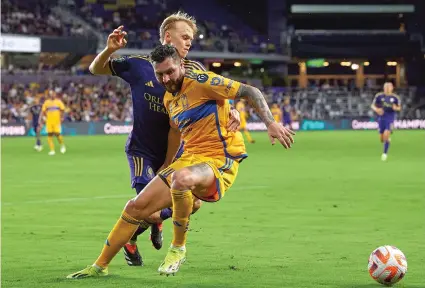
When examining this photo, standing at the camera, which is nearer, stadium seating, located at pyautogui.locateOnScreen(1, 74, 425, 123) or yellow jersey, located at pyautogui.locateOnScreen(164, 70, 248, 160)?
yellow jersey, located at pyautogui.locateOnScreen(164, 70, 248, 160)

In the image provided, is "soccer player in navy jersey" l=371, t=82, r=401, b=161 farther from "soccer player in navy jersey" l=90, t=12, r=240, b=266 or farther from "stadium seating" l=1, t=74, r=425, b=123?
"stadium seating" l=1, t=74, r=425, b=123

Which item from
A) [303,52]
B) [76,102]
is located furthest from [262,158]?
[303,52]

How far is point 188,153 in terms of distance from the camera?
8.28m

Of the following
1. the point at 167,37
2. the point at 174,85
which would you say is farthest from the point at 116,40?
the point at 174,85

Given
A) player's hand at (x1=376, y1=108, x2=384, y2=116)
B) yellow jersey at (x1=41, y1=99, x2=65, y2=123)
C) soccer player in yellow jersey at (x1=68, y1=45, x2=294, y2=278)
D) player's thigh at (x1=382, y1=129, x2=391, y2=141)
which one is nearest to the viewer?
soccer player in yellow jersey at (x1=68, y1=45, x2=294, y2=278)

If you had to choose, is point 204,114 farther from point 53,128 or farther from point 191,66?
point 53,128

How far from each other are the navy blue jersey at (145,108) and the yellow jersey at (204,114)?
19.7 inches

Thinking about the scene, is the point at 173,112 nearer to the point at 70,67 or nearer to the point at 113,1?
the point at 70,67

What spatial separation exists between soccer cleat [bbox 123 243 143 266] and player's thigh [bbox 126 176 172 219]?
863mm

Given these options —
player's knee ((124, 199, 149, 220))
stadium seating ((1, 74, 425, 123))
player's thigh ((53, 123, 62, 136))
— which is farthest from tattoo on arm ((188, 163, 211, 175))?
stadium seating ((1, 74, 425, 123))

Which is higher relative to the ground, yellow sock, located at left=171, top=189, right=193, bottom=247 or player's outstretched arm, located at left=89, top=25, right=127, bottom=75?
player's outstretched arm, located at left=89, top=25, right=127, bottom=75

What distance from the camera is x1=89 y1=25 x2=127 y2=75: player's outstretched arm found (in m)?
8.23

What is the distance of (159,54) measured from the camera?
310 inches

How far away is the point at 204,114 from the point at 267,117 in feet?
1.98
